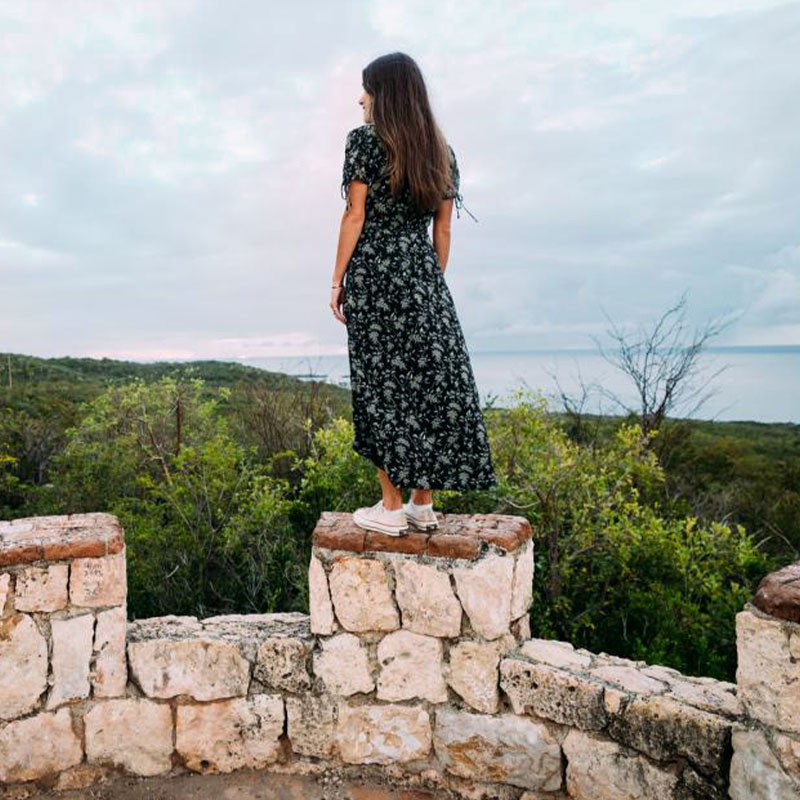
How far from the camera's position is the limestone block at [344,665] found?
2820 mm

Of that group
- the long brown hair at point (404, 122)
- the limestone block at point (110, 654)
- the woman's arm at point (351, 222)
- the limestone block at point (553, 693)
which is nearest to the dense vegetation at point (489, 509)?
the limestone block at point (110, 654)

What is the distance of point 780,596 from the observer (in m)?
2.17

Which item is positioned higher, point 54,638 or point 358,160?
point 358,160

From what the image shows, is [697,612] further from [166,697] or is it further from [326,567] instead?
[166,697]

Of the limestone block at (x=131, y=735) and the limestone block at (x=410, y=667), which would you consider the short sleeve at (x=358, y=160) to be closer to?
the limestone block at (x=410, y=667)

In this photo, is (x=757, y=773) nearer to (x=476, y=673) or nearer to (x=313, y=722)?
(x=476, y=673)

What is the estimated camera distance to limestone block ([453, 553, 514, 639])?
2.71 m

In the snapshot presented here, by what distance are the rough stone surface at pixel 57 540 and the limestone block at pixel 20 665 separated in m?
0.25

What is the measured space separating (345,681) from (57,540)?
4.09ft

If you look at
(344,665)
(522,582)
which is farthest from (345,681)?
(522,582)


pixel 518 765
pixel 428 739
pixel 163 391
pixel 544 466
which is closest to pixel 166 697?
pixel 428 739

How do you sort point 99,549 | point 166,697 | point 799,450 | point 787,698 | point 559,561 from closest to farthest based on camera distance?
point 787,698 < point 99,549 < point 166,697 < point 559,561 < point 799,450

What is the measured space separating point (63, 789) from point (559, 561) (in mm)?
2716

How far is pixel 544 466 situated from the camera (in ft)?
14.5
